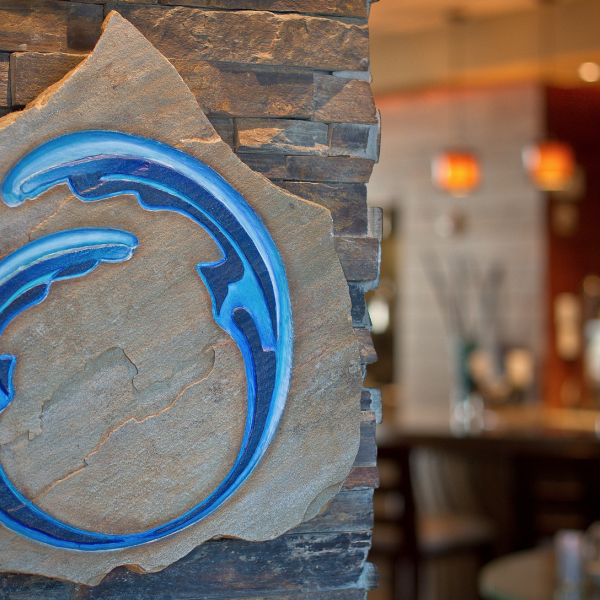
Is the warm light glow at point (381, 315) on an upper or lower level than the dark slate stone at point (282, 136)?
lower

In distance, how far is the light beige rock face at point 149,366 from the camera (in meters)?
0.93

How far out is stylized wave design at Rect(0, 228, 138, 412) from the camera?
3.00 ft

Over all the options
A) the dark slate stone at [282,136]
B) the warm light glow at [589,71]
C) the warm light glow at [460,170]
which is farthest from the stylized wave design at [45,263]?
the warm light glow at [589,71]

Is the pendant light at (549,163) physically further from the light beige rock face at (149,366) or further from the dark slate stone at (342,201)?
the light beige rock face at (149,366)

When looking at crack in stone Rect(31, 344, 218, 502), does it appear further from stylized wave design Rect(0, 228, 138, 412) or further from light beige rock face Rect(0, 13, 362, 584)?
stylized wave design Rect(0, 228, 138, 412)

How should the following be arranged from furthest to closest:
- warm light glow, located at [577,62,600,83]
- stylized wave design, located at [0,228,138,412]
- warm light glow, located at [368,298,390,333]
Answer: warm light glow, located at [368,298,390,333]
warm light glow, located at [577,62,600,83]
stylized wave design, located at [0,228,138,412]

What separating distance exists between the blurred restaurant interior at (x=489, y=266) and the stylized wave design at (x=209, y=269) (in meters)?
2.54

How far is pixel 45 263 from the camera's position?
0.93 meters

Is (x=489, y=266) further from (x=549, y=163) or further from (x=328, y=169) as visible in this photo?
(x=328, y=169)

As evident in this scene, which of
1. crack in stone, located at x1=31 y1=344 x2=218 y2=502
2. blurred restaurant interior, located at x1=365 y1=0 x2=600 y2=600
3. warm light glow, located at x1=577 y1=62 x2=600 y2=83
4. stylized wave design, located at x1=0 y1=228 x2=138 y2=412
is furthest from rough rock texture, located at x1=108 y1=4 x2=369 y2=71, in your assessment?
warm light glow, located at x1=577 y1=62 x2=600 y2=83

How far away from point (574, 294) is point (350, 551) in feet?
13.8

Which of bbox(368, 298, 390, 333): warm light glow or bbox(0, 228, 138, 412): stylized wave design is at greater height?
bbox(0, 228, 138, 412): stylized wave design

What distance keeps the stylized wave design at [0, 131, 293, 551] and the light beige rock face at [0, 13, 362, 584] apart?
0.04ft

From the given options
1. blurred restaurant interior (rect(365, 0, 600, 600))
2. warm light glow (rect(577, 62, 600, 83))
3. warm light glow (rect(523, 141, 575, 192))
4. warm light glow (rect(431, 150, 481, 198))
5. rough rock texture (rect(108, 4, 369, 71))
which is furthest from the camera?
warm light glow (rect(577, 62, 600, 83))
